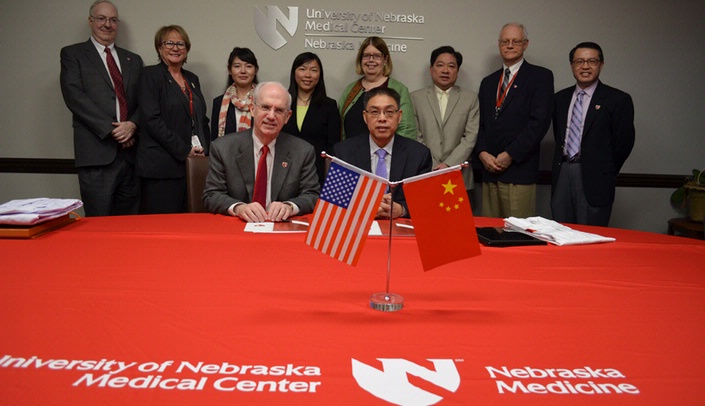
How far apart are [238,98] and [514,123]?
2.02 m

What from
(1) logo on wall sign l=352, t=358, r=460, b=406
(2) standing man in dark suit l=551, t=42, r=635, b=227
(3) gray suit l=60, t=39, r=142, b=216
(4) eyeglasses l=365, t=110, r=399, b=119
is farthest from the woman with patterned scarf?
(1) logo on wall sign l=352, t=358, r=460, b=406

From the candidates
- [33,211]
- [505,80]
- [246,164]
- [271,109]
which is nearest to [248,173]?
[246,164]

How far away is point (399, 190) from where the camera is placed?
2764 millimetres

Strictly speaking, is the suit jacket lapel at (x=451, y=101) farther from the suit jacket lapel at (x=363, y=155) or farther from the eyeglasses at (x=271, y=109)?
the eyeglasses at (x=271, y=109)

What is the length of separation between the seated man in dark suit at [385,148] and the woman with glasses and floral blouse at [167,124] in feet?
4.69

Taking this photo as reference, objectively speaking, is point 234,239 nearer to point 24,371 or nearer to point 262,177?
point 262,177

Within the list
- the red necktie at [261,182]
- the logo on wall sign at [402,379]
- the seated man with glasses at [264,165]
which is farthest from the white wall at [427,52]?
the logo on wall sign at [402,379]

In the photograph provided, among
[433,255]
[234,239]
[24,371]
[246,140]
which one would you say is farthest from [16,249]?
[433,255]

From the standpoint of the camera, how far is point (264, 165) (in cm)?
264

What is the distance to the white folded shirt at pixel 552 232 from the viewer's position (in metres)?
2.11

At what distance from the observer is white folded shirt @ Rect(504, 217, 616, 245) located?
2113mm

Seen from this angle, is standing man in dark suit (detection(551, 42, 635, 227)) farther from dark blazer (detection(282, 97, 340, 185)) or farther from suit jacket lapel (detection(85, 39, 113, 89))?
suit jacket lapel (detection(85, 39, 113, 89))

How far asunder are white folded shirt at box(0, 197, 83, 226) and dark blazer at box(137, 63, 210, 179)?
160cm

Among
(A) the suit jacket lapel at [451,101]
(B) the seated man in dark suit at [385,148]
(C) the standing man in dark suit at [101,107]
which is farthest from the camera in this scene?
(A) the suit jacket lapel at [451,101]
